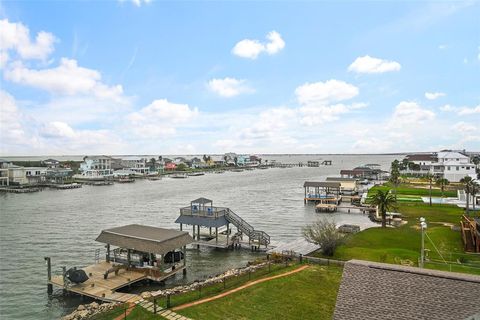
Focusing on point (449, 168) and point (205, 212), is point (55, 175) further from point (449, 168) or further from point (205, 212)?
point (449, 168)

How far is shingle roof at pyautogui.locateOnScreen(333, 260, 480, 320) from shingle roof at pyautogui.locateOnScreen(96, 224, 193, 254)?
52.8 feet

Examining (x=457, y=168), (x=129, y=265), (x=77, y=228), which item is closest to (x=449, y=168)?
(x=457, y=168)

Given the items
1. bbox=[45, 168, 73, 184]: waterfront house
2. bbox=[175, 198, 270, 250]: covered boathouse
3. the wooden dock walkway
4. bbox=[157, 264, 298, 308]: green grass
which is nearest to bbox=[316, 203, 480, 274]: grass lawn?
bbox=[157, 264, 298, 308]: green grass

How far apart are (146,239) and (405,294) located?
19570mm

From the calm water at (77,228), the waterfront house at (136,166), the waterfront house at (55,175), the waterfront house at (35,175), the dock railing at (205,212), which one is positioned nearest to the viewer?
the calm water at (77,228)

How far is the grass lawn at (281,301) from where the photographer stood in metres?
18.7

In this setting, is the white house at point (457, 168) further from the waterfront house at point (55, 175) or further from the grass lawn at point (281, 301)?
the waterfront house at point (55, 175)

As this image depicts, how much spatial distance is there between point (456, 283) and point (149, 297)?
57.6ft

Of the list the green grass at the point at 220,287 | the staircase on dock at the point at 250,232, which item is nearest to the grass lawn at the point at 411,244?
the green grass at the point at 220,287

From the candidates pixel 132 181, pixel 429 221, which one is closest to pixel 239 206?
pixel 429 221

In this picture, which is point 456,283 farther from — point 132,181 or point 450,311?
point 132,181

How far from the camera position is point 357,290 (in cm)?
1389

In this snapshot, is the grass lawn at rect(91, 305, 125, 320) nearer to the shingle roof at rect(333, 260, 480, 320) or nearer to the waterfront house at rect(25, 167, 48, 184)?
the shingle roof at rect(333, 260, 480, 320)

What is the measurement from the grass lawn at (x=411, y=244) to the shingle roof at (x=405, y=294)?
1164 centimetres
